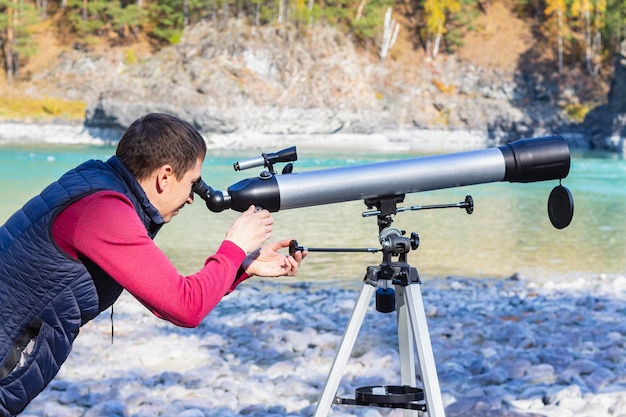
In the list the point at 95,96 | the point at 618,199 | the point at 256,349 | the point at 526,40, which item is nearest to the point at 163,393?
the point at 256,349

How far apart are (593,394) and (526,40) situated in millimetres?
64140

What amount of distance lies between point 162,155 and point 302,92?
→ 45188 millimetres

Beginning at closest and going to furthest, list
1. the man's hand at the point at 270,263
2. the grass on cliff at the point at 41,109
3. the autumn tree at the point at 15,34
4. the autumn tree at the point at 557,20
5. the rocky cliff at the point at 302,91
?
the man's hand at the point at 270,263 < the rocky cliff at the point at 302,91 < the grass on cliff at the point at 41,109 < the autumn tree at the point at 15,34 < the autumn tree at the point at 557,20

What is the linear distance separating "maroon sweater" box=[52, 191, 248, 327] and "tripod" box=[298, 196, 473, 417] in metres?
0.53

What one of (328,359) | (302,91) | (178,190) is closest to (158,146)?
(178,190)

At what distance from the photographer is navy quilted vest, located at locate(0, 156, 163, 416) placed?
168 centimetres

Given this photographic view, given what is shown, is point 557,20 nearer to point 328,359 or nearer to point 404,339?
point 328,359

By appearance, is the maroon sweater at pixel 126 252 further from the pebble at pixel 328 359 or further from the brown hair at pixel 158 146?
the pebble at pixel 328 359

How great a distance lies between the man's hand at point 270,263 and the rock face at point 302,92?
39.2 metres

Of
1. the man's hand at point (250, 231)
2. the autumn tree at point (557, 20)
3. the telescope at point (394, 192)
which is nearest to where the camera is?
the man's hand at point (250, 231)

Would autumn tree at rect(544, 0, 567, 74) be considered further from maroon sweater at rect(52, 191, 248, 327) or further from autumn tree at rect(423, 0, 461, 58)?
maroon sweater at rect(52, 191, 248, 327)

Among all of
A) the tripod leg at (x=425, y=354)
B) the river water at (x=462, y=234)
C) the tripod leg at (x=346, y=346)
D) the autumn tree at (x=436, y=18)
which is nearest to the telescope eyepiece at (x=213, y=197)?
the tripod leg at (x=346, y=346)

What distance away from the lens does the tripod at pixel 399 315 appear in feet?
6.92

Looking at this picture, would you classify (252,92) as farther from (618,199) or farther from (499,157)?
(499,157)
